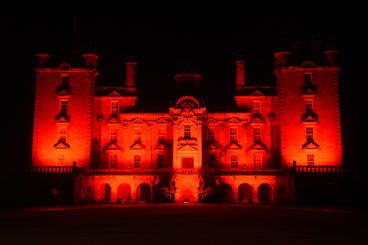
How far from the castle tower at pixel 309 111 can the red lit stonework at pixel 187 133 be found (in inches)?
4.4

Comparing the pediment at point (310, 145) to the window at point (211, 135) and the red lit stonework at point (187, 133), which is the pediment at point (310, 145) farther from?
the window at point (211, 135)

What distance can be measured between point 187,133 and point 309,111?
1421cm

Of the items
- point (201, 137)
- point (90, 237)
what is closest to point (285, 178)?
point (201, 137)

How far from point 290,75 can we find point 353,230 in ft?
113

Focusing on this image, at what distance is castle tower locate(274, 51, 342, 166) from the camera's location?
58469mm

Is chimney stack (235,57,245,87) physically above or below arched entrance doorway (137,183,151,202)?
above

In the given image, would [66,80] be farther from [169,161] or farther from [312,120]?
[312,120]

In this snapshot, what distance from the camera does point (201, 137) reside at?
5956cm

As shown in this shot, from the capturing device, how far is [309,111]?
197ft

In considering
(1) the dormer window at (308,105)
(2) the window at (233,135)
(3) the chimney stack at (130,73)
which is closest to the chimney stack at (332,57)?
(1) the dormer window at (308,105)

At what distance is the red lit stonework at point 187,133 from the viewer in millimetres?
58281

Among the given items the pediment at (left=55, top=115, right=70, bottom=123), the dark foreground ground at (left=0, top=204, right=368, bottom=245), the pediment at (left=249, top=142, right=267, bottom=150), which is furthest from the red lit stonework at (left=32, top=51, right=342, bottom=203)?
the dark foreground ground at (left=0, top=204, right=368, bottom=245)

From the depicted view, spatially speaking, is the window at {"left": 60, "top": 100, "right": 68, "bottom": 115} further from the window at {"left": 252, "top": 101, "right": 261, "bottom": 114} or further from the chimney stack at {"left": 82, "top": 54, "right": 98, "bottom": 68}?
the window at {"left": 252, "top": 101, "right": 261, "bottom": 114}

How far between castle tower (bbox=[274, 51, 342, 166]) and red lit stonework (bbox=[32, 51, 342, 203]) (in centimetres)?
11
